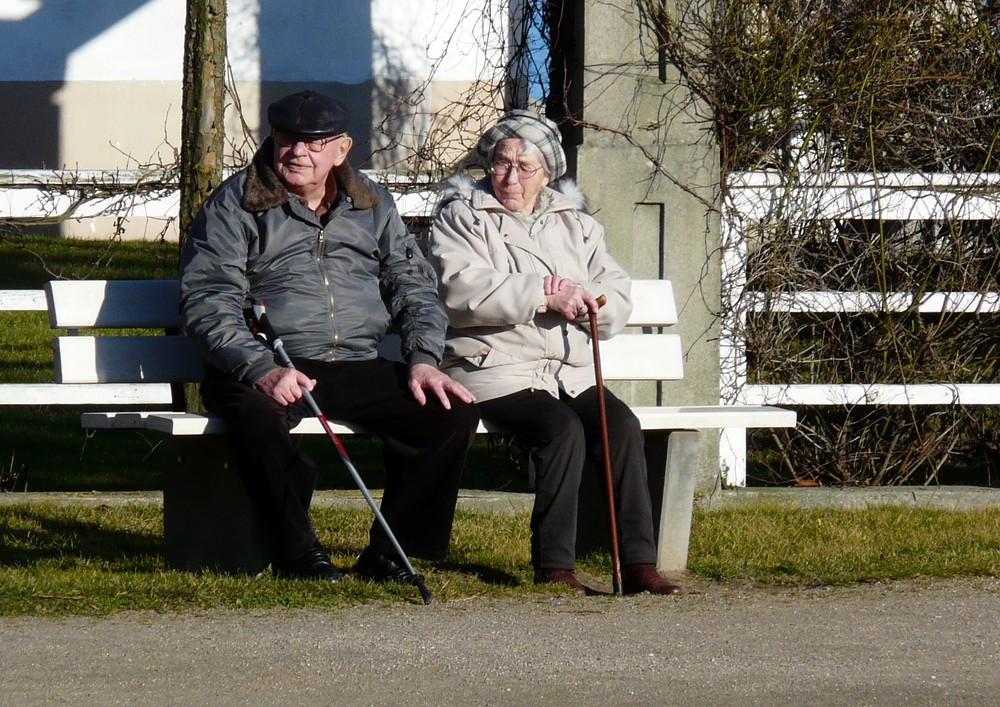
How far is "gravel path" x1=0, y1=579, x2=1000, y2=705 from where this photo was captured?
3266mm

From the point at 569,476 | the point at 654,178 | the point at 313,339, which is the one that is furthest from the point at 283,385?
the point at 654,178

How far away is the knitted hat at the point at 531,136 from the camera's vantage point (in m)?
4.88

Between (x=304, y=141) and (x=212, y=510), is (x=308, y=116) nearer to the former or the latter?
(x=304, y=141)

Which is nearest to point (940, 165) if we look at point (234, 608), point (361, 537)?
point (361, 537)

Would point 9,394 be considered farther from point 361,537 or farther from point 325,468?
point 325,468

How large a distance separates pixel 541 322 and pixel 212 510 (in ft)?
3.78

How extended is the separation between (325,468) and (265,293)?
278 cm

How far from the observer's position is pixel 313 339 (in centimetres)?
454

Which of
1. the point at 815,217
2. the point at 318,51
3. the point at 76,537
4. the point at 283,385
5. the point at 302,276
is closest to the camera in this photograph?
the point at 283,385

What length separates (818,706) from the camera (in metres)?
3.21

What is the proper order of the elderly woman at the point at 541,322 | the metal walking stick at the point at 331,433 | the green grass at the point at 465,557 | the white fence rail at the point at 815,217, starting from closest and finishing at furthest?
the green grass at the point at 465,557 → the metal walking stick at the point at 331,433 → the elderly woman at the point at 541,322 → the white fence rail at the point at 815,217

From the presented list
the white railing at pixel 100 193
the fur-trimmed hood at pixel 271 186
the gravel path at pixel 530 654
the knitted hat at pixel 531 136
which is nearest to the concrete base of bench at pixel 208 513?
the gravel path at pixel 530 654

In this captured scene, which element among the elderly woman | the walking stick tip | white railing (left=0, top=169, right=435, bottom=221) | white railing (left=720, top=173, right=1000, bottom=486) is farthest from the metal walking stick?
white railing (left=720, top=173, right=1000, bottom=486)

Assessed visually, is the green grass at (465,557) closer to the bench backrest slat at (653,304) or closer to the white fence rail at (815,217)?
the white fence rail at (815,217)
